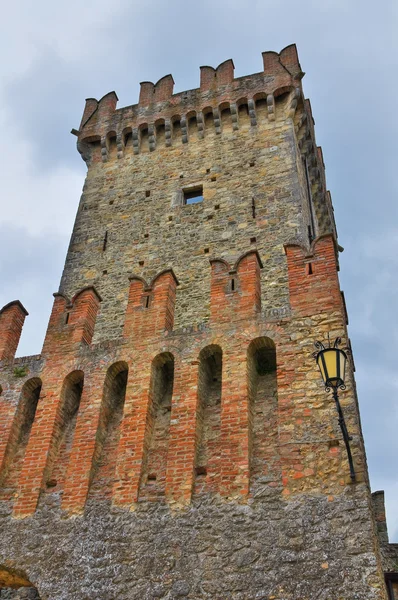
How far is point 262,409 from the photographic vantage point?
292 inches

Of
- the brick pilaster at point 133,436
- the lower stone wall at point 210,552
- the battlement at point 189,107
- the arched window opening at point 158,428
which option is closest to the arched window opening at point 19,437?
the lower stone wall at point 210,552

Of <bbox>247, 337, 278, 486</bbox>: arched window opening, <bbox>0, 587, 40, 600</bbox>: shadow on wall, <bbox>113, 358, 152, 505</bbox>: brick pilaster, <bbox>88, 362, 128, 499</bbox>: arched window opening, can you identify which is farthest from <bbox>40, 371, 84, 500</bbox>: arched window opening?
<bbox>247, 337, 278, 486</bbox>: arched window opening

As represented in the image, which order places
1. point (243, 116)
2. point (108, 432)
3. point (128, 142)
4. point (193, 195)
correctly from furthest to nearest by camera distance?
point (128, 142) → point (243, 116) → point (193, 195) → point (108, 432)

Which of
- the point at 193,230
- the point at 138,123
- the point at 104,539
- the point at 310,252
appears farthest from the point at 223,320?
the point at 138,123

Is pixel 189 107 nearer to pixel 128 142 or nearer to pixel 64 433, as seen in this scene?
pixel 128 142

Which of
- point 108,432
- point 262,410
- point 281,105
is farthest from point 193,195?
point 262,410

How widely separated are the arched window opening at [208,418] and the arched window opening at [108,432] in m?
1.08

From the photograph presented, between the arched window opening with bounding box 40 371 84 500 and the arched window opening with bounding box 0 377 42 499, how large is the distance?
494 millimetres

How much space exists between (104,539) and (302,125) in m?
11.3

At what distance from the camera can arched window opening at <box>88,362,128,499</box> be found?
7.27 m

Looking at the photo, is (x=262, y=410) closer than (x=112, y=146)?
Yes

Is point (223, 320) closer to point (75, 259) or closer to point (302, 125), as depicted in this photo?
point (75, 259)

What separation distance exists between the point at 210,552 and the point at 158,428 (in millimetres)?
1988

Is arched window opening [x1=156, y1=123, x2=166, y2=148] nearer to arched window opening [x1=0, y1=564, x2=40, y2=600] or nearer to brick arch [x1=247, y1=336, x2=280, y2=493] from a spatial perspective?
brick arch [x1=247, y1=336, x2=280, y2=493]
